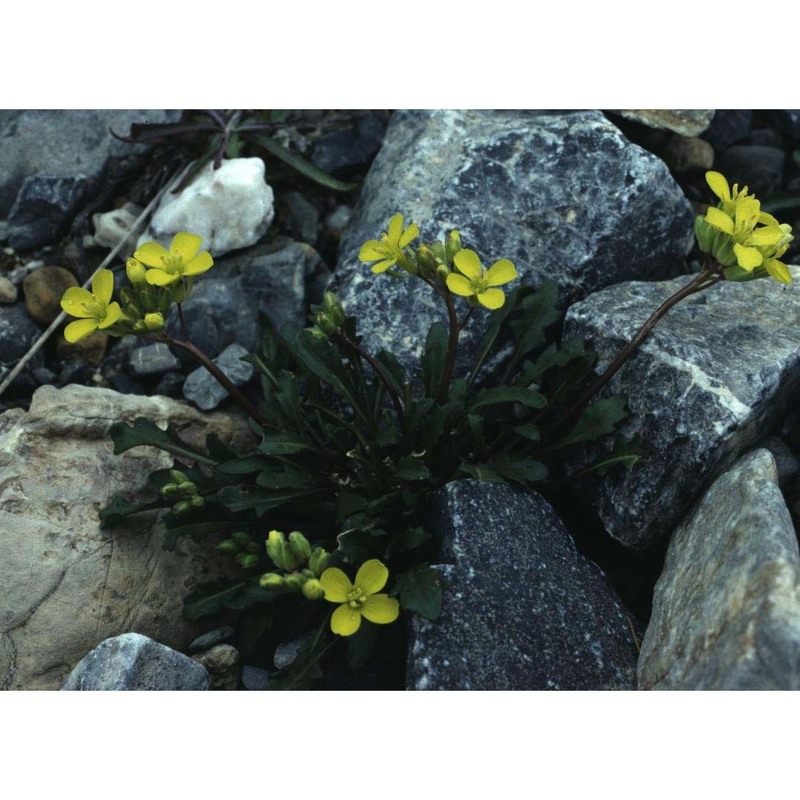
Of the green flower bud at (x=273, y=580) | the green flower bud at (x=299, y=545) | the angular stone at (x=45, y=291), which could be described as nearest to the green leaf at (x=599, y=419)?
the green flower bud at (x=299, y=545)

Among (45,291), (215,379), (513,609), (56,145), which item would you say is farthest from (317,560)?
(56,145)

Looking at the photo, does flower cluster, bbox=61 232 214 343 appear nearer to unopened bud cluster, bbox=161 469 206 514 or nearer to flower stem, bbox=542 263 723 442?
unopened bud cluster, bbox=161 469 206 514

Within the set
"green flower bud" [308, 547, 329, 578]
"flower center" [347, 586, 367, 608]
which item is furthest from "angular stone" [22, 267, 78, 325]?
"flower center" [347, 586, 367, 608]

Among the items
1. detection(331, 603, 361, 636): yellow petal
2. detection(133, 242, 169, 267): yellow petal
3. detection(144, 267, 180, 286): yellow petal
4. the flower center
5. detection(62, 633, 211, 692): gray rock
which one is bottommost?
detection(62, 633, 211, 692): gray rock

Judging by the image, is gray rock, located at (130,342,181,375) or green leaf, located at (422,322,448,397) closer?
green leaf, located at (422,322,448,397)

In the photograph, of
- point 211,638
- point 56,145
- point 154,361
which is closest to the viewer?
point 211,638

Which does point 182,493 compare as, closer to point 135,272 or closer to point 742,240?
point 135,272
